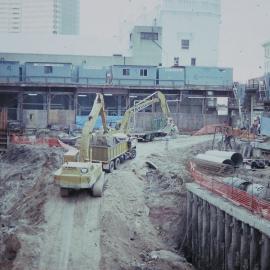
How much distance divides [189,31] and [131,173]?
43268 mm

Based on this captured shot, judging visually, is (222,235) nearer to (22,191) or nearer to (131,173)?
(131,173)

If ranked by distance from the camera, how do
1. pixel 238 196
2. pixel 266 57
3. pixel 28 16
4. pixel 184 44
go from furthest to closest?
1. pixel 28 16
2. pixel 184 44
3. pixel 266 57
4. pixel 238 196

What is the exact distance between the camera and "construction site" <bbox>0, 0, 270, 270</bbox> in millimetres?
19516

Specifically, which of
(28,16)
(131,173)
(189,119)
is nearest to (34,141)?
(131,173)

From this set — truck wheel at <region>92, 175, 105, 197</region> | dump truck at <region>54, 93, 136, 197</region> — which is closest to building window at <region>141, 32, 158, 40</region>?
dump truck at <region>54, 93, 136, 197</region>

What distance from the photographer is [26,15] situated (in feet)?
631

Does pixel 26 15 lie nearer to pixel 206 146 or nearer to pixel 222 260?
pixel 206 146

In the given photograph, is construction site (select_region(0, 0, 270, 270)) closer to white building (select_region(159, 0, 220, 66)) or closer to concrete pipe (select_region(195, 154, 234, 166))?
concrete pipe (select_region(195, 154, 234, 166))

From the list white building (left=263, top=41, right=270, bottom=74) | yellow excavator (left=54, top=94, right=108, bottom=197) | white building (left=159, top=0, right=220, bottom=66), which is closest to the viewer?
yellow excavator (left=54, top=94, right=108, bottom=197)

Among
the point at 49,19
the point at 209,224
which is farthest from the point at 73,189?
the point at 49,19

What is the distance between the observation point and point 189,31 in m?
69.6

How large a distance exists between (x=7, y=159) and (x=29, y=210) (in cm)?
1667

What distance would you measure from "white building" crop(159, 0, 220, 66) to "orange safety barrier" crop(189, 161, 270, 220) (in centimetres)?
4659

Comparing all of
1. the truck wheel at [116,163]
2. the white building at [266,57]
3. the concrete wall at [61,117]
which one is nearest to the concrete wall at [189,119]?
the concrete wall at [61,117]
